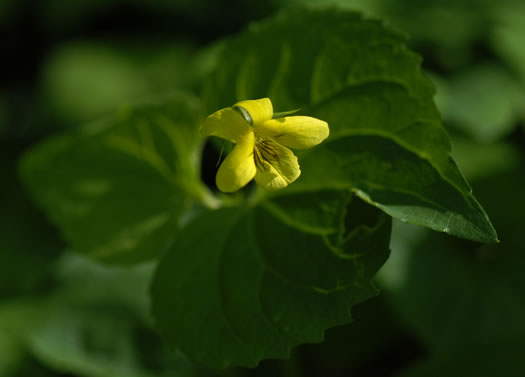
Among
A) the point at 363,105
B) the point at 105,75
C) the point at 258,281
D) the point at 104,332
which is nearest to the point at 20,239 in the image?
the point at 104,332

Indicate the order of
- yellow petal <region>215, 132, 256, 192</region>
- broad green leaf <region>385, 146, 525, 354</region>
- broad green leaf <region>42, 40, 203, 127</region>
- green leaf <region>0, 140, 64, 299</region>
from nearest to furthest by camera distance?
yellow petal <region>215, 132, 256, 192</region> < broad green leaf <region>385, 146, 525, 354</region> < green leaf <region>0, 140, 64, 299</region> < broad green leaf <region>42, 40, 203, 127</region>

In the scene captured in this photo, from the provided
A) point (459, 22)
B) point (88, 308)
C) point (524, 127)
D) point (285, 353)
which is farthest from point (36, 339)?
point (459, 22)

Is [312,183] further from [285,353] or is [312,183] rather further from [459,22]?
[459,22]

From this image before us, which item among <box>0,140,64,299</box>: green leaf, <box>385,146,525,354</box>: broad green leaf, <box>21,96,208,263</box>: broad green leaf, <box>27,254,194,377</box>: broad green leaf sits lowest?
<box>0,140,64,299</box>: green leaf

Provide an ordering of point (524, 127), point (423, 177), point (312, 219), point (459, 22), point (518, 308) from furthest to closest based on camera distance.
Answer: point (459, 22)
point (524, 127)
point (518, 308)
point (312, 219)
point (423, 177)

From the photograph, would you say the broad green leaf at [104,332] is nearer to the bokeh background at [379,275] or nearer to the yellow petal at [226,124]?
the bokeh background at [379,275]

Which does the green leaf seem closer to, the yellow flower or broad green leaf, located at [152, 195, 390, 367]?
broad green leaf, located at [152, 195, 390, 367]

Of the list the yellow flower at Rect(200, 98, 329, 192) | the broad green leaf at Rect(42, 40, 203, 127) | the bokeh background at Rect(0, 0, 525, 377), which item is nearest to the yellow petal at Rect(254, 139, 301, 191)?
the yellow flower at Rect(200, 98, 329, 192)
